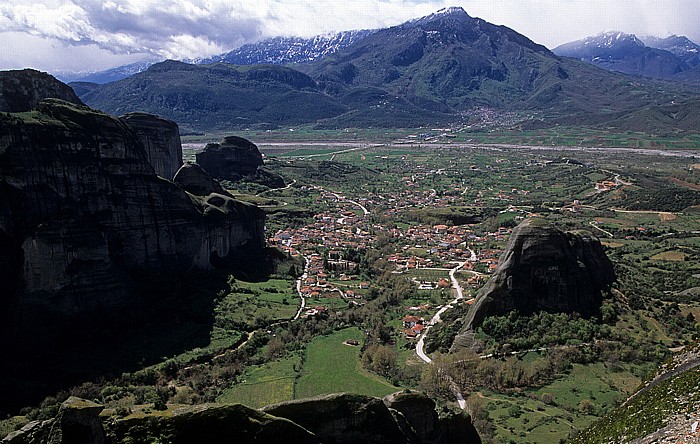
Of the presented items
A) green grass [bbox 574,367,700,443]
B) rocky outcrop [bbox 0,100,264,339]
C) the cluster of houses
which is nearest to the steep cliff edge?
rocky outcrop [bbox 0,100,264,339]

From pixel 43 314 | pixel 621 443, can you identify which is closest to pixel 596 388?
pixel 621 443

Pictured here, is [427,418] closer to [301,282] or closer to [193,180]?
[301,282]

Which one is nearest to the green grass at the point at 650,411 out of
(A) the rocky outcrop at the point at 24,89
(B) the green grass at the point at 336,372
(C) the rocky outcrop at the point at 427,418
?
(C) the rocky outcrop at the point at 427,418

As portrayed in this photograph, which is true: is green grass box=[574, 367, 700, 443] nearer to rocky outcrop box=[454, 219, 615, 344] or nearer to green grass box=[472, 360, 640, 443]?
green grass box=[472, 360, 640, 443]

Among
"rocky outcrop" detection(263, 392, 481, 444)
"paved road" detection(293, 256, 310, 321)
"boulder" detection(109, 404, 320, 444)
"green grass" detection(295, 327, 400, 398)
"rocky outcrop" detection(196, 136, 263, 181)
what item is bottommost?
"green grass" detection(295, 327, 400, 398)

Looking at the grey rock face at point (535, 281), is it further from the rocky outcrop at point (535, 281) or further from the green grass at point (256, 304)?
the green grass at point (256, 304)

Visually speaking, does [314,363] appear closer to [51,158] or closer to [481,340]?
[481,340]
